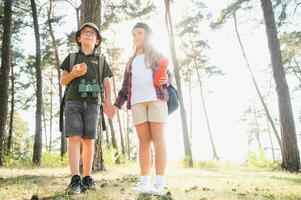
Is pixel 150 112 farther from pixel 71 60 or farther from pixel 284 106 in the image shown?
pixel 284 106

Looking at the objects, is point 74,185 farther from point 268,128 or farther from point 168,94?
point 268,128

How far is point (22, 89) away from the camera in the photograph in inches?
1125

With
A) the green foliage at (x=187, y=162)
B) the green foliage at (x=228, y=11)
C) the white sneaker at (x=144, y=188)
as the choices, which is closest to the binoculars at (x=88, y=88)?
the white sneaker at (x=144, y=188)

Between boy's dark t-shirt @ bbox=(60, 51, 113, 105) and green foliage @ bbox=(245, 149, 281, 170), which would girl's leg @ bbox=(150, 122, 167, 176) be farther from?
green foliage @ bbox=(245, 149, 281, 170)

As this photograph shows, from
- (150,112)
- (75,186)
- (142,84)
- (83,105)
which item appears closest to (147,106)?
(150,112)

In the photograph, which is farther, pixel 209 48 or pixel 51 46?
pixel 209 48

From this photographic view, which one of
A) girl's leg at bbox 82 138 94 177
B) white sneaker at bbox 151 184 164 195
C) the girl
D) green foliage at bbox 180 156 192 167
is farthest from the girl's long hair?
green foliage at bbox 180 156 192 167

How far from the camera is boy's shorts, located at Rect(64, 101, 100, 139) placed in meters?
4.53

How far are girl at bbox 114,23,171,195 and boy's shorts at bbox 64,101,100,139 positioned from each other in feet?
1.65

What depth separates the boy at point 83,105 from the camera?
4516mm

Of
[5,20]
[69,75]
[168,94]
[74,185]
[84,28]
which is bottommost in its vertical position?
[74,185]

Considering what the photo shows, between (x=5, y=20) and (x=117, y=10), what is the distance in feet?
33.3

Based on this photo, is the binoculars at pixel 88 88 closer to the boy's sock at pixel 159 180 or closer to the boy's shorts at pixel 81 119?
the boy's shorts at pixel 81 119

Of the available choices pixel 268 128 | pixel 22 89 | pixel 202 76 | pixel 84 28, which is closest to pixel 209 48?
pixel 202 76
